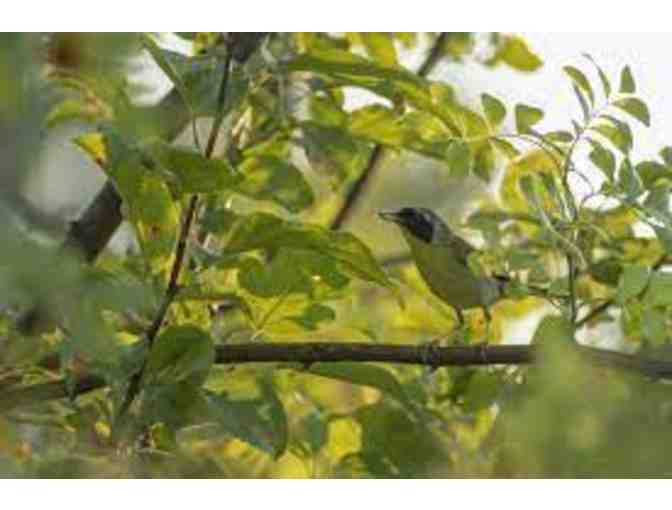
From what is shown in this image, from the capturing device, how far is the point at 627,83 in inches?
69.7

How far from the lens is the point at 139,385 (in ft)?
4.83

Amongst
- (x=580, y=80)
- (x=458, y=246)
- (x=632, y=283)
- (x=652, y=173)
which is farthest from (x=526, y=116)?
(x=458, y=246)

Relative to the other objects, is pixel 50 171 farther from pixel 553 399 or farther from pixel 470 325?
pixel 470 325

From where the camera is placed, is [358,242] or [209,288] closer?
[358,242]

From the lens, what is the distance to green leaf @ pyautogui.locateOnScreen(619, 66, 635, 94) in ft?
5.81

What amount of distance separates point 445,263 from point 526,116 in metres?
0.84

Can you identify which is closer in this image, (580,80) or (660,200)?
(660,200)

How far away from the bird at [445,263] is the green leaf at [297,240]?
422mm

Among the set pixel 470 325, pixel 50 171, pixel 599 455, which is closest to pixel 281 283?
pixel 50 171

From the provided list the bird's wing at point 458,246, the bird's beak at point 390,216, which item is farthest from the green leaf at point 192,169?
the bird's beak at point 390,216

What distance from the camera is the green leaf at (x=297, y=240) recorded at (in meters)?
1.51

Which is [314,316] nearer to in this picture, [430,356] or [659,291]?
[430,356]

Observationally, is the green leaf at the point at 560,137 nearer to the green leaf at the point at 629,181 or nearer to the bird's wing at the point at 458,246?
the green leaf at the point at 629,181

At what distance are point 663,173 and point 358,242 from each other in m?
0.51
